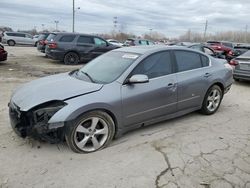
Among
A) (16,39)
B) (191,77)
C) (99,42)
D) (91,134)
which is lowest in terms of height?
(91,134)

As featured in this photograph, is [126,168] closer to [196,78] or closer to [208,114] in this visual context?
[196,78]

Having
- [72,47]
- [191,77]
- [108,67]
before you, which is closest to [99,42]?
[72,47]

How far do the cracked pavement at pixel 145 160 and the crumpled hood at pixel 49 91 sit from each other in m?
0.71

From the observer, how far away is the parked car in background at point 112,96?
3.56m

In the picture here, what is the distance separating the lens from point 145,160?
12.0ft

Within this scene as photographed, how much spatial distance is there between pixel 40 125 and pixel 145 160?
1.53 meters

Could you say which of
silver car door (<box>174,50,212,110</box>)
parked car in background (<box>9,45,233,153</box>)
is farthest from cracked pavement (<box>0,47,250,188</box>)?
silver car door (<box>174,50,212,110</box>)

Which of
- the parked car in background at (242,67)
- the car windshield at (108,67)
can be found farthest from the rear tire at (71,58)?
the car windshield at (108,67)

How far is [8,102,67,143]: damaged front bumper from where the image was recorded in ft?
11.4

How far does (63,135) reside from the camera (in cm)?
355

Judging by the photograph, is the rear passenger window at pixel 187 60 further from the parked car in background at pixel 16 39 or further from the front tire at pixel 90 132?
the parked car in background at pixel 16 39

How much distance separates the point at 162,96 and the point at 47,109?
1.97 metres

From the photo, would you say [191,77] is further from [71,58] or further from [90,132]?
[71,58]

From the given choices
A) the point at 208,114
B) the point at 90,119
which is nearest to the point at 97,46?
the point at 208,114
